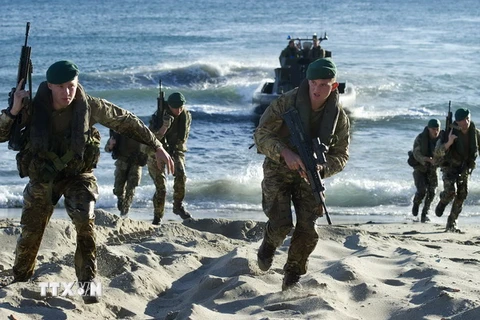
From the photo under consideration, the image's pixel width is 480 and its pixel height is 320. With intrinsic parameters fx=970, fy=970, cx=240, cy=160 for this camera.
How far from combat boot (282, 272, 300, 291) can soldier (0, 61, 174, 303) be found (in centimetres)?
126

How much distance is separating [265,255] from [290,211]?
1.49 ft

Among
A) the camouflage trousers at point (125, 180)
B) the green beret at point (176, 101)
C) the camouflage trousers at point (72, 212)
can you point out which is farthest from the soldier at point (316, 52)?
the camouflage trousers at point (72, 212)

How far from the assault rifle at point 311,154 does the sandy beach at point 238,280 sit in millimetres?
729

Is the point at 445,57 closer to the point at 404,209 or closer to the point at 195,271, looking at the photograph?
the point at 404,209

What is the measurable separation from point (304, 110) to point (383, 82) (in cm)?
3202

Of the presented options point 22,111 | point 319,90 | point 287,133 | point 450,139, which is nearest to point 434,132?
point 450,139

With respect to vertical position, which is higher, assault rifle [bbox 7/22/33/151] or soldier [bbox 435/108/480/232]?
assault rifle [bbox 7/22/33/151]

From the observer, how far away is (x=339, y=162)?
7137mm

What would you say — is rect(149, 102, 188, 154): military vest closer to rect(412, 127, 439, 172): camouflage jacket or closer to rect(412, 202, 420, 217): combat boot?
rect(412, 127, 439, 172): camouflage jacket

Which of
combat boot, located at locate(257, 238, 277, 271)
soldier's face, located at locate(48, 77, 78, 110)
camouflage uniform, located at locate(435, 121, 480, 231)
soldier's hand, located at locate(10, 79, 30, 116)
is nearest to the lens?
soldier's hand, located at locate(10, 79, 30, 116)

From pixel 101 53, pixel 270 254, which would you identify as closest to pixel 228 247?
pixel 270 254

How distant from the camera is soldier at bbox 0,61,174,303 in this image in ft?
21.8

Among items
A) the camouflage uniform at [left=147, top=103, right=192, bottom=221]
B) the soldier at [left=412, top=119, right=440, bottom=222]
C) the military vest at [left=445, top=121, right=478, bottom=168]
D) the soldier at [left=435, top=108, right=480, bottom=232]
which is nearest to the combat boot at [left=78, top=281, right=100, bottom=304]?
the camouflage uniform at [left=147, top=103, right=192, bottom=221]

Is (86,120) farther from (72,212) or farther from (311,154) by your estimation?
(311,154)
